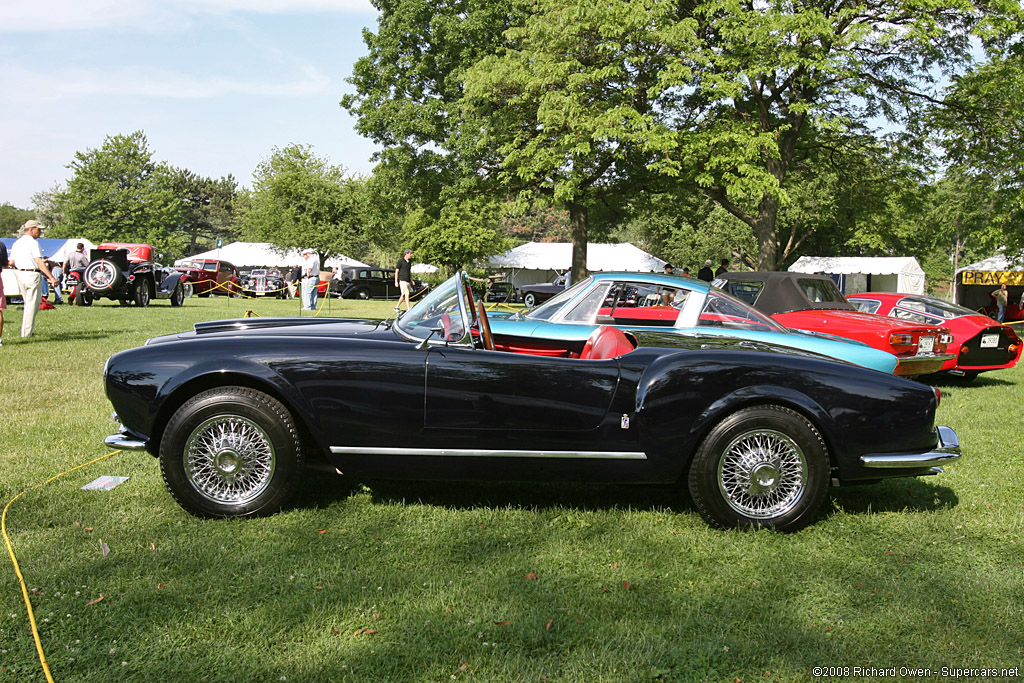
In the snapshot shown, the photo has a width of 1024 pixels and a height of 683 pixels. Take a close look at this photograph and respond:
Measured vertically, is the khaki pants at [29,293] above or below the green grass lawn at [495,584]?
above

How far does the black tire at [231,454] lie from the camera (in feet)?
12.4

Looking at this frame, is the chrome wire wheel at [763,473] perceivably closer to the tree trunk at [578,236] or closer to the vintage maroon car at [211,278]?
the tree trunk at [578,236]

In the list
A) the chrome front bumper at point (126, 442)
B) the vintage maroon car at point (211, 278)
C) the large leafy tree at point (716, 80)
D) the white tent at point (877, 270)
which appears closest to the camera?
the chrome front bumper at point (126, 442)

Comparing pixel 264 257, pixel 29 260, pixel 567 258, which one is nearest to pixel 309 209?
pixel 264 257

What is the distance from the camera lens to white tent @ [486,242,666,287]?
37219mm

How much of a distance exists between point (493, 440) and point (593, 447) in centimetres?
52

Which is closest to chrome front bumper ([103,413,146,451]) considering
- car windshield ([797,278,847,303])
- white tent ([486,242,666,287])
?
car windshield ([797,278,847,303])

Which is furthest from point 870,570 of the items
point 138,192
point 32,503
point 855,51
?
point 138,192

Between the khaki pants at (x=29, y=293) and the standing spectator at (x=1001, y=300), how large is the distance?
26.2m

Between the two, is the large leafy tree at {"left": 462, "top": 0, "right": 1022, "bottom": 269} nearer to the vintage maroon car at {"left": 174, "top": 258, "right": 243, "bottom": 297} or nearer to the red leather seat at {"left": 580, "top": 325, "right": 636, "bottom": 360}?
the red leather seat at {"left": 580, "top": 325, "right": 636, "bottom": 360}

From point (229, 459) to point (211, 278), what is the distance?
3569 centimetres

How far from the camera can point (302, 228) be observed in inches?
1946

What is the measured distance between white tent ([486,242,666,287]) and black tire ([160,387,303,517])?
108 ft

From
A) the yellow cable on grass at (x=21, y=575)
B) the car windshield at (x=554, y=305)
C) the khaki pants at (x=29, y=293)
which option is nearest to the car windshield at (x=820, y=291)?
the car windshield at (x=554, y=305)
